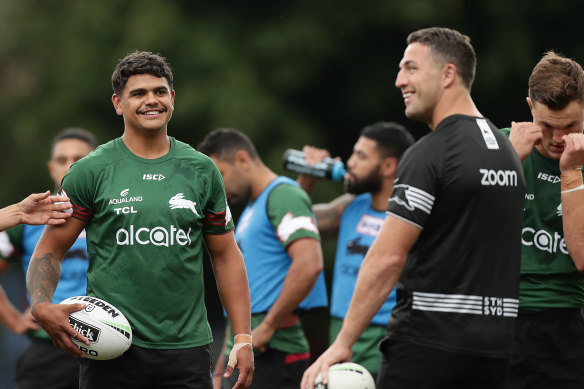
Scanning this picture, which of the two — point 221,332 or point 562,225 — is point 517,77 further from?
point 562,225

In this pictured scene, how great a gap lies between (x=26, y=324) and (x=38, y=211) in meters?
3.04

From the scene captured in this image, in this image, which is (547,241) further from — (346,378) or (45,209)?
(45,209)

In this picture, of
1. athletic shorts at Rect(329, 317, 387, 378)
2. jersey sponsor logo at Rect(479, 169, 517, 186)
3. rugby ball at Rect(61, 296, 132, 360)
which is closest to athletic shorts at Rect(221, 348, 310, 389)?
athletic shorts at Rect(329, 317, 387, 378)

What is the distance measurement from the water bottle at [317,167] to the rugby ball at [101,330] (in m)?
4.00

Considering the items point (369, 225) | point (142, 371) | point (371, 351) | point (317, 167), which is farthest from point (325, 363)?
point (317, 167)

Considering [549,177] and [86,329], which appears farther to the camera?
[549,177]

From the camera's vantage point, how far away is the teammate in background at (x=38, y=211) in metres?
5.07

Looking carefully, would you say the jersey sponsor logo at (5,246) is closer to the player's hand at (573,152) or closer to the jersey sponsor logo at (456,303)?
the jersey sponsor logo at (456,303)

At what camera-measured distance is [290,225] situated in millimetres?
7297

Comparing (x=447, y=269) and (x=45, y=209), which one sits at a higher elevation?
(x=45, y=209)

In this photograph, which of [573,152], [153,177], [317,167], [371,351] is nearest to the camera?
[153,177]

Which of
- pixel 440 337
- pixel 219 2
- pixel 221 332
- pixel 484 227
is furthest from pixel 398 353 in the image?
pixel 221 332

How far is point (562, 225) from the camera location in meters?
5.60

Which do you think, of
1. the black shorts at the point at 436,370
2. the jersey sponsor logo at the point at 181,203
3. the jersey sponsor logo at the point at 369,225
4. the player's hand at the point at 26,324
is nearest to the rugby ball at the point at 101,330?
the jersey sponsor logo at the point at 181,203
